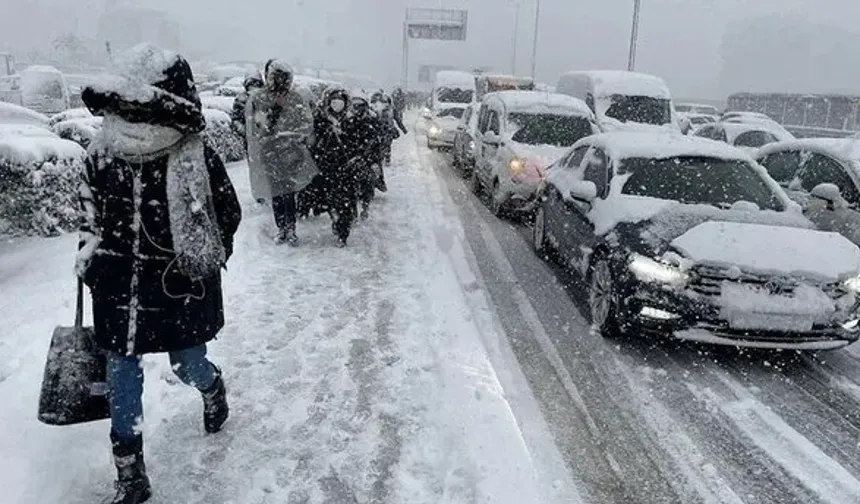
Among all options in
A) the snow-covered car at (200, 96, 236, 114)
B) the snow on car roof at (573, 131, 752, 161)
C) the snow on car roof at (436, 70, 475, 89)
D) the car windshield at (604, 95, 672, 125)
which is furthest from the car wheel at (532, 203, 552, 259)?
the snow on car roof at (436, 70, 475, 89)

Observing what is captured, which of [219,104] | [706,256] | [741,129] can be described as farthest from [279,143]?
[741,129]

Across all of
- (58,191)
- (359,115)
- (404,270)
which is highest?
(359,115)

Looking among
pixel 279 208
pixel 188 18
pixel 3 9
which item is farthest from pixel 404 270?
pixel 188 18

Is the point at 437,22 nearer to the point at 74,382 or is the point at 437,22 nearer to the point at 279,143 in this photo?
the point at 279,143

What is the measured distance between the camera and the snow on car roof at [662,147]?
6727 millimetres

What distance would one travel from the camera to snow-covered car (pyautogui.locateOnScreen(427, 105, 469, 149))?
21395mm

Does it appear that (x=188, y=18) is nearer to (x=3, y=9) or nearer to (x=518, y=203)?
(x=3, y=9)

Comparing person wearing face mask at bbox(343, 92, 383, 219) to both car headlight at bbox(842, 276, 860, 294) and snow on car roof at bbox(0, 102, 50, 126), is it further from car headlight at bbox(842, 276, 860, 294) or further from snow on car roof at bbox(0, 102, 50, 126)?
snow on car roof at bbox(0, 102, 50, 126)

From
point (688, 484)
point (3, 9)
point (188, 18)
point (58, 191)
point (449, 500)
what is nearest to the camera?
point (449, 500)

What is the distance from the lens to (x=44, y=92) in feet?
76.1

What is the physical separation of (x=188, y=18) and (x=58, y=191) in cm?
15757

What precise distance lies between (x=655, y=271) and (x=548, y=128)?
6619mm

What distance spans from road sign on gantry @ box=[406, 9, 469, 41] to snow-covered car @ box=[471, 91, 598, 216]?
1850 inches

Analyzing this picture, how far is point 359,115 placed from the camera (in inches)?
324
